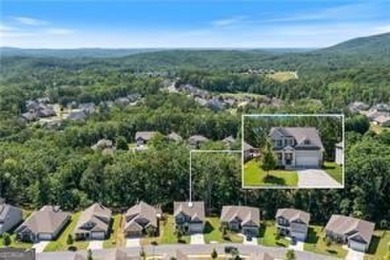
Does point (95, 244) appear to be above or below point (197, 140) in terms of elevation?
below

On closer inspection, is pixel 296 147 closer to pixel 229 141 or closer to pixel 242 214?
pixel 242 214

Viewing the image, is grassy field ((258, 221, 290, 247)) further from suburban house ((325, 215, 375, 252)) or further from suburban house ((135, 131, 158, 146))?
suburban house ((135, 131, 158, 146))

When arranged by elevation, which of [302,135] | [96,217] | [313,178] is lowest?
[96,217]

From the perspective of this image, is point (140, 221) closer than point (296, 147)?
No

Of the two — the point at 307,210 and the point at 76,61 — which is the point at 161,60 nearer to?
the point at 76,61

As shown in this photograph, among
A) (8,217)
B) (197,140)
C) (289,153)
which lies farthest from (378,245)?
(197,140)

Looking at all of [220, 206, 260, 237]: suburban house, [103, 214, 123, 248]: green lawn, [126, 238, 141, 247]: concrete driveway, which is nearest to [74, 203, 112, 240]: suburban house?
[103, 214, 123, 248]: green lawn

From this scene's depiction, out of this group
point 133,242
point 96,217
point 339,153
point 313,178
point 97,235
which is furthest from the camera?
point 96,217
